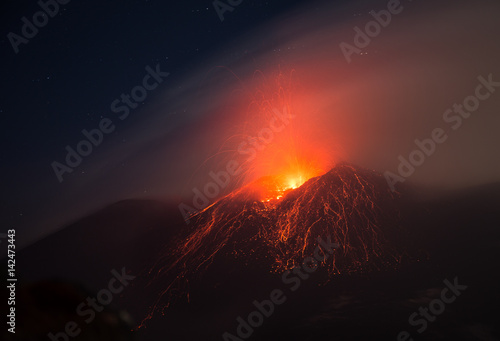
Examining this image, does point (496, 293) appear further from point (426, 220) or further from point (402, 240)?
point (426, 220)

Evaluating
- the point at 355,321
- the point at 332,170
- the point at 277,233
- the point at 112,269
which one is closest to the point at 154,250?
the point at 112,269
